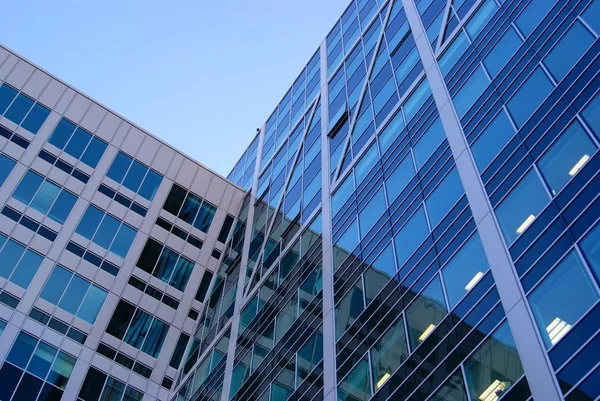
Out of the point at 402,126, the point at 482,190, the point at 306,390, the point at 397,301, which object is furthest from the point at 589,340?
the point at 402,126

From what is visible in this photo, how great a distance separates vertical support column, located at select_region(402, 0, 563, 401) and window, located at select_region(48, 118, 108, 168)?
2477cm

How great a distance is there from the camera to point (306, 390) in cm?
2689

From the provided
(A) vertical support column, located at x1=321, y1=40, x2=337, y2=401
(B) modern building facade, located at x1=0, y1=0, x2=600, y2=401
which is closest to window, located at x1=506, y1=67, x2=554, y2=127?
(B) modern building facade, located at x1=0, y1=0, x2=600, y2=401

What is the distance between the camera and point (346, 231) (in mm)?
30594

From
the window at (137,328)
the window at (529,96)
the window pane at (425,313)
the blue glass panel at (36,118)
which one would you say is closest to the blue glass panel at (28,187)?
the blue glass panel at (36,118)

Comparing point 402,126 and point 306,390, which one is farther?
point 402,126

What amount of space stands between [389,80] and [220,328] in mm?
16599

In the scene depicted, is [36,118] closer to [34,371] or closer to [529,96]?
[34,371]

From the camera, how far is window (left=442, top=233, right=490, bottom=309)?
66.5ft

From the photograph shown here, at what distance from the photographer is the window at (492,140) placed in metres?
22.0

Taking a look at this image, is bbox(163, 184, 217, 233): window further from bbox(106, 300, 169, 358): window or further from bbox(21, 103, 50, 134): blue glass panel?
bbox(21, 103, 50, 134): blue glass panel

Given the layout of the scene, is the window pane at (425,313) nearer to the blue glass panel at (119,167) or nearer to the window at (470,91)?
the window at (470,91)

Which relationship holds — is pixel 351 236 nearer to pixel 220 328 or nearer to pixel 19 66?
pixel 220 328

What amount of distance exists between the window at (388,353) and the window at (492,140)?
18.9 feet
